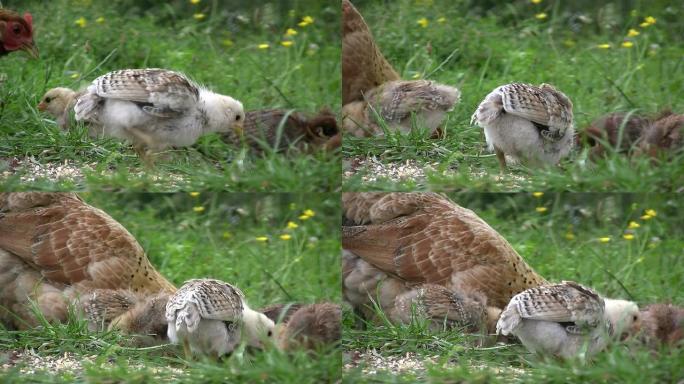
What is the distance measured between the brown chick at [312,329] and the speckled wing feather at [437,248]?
376 mm

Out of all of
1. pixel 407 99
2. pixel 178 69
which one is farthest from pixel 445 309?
pixel 178 69

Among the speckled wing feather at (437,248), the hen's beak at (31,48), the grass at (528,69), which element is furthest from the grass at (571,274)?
the hen's beak at (31,48)

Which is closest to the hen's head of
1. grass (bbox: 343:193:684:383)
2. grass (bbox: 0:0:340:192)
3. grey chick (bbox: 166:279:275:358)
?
grass (bbox: 0:0:340:192)

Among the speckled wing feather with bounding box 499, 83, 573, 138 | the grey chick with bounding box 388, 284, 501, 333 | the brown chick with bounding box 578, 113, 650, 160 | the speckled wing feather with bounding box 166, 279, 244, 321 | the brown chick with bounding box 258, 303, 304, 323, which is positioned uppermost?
the speckled wing feather with bounding box 499, 83, 573, 138

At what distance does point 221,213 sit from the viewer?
26.5 feet

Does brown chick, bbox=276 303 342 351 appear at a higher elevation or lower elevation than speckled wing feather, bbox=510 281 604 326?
lower

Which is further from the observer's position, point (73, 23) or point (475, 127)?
point (73, 23)

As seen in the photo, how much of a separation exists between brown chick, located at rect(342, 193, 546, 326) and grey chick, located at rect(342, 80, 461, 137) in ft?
1.18

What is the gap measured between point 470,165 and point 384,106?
509 millimetres

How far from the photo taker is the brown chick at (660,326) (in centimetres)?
718

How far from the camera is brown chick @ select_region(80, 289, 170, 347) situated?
730 centimetres

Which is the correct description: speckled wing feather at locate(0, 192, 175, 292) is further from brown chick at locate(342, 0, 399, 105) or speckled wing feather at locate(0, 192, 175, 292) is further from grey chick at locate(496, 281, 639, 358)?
grey chick at locate(496, 281, 639, 358)

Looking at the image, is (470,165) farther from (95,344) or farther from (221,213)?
(95,344)

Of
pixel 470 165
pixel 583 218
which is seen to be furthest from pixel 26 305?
pixel 583 218
